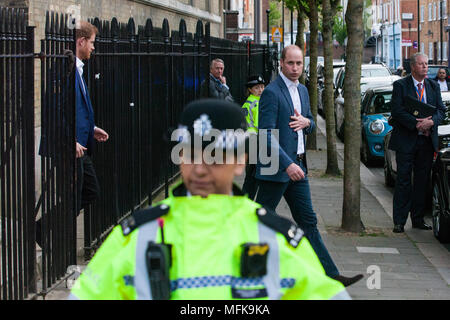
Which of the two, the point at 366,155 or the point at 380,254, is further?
the point at 366,155

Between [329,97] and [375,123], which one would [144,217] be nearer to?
[329,97]

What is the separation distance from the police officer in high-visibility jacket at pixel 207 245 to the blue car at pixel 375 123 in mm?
13743

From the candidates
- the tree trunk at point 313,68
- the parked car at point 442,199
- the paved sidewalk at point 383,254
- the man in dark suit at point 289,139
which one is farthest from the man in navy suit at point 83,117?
the tree trunk at point 313,68

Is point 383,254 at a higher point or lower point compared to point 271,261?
lower

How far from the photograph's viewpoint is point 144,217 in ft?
8.58

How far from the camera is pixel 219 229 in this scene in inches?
101

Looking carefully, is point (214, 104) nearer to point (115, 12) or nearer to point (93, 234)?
point (93, 234)

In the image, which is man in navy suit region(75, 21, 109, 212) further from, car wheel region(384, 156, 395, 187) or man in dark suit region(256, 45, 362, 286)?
car wheel region(384, 156, 395, 187)

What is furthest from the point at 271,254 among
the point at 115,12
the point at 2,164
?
the point at 115,12

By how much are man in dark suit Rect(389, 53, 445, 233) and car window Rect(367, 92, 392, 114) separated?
6954 millimetres

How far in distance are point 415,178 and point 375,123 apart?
6.43 metres

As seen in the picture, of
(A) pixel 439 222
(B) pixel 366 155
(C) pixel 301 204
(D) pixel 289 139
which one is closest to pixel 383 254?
(A) pixel 439 222

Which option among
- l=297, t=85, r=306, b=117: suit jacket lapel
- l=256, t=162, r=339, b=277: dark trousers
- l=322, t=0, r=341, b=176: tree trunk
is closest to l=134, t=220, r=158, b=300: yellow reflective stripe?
l=256, t=162, r=339, b=277: dark trousers

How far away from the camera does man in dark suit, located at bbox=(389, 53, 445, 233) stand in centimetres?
964
